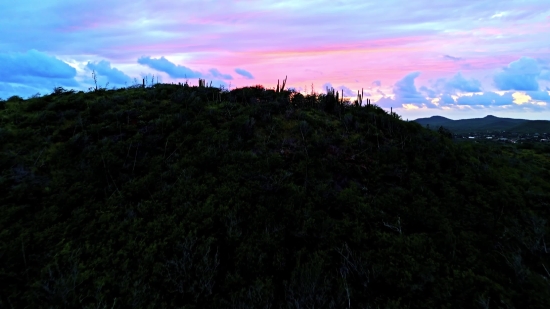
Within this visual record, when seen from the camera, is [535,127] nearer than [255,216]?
No

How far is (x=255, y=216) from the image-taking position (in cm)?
805

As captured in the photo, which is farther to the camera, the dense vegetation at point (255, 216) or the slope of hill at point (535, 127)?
the slope of hill at point (535, 127)

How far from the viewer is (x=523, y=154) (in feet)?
64.4

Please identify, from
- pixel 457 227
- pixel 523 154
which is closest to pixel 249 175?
pixel 457 227

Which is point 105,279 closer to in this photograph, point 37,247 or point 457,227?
point 37,247

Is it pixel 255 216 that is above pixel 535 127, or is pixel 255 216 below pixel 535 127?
below

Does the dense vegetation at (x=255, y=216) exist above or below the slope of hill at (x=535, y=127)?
below

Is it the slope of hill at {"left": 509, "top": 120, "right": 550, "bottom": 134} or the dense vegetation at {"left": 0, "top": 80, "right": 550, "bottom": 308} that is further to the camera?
the slope of hill at {"left": 509, "top": 120, "right": 550, "bottom": 134}

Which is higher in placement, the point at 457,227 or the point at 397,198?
the point at 397,198

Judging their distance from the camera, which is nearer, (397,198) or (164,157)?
(397,198)

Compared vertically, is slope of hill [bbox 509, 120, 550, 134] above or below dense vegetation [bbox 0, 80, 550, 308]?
above

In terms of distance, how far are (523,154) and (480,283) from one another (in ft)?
61.2

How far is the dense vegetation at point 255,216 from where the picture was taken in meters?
6.15

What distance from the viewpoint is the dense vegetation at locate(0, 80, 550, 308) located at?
6148 mm
